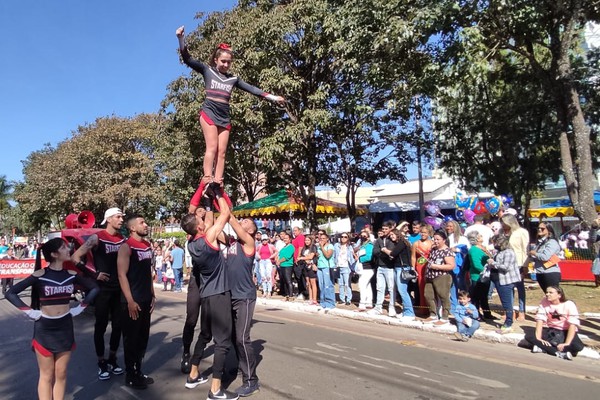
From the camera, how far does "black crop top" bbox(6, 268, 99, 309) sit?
4098 mm

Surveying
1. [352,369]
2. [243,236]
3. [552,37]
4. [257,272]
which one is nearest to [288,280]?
[257,272]

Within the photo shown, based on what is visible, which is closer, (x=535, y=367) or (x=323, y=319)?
(x=535, y=367)

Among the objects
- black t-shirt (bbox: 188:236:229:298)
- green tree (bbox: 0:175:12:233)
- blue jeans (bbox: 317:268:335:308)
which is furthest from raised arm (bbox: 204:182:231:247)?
green tree (bbox: 0:175:12:233)

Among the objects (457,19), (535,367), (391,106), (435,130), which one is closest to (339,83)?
(391,106)

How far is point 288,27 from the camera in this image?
585 inches

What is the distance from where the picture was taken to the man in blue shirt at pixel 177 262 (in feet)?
52.2

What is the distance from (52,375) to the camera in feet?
13.3

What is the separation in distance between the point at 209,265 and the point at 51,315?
1478 mm

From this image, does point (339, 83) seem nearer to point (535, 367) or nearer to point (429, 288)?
point (429, 288)

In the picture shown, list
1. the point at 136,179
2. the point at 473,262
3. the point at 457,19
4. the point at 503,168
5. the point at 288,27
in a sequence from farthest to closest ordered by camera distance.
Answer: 1. the point at 136,179
2. the point at 503,168
3. the point at 288,27
4. the point at 457,19
5. the point at 473,262

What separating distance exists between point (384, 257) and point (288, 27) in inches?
340

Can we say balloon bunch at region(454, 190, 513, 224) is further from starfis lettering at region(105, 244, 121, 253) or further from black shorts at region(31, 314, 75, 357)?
black shorts at region(31, 314, 75, 357)

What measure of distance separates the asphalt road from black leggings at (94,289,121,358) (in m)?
0.40

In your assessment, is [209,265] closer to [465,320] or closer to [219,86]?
[219,86]
